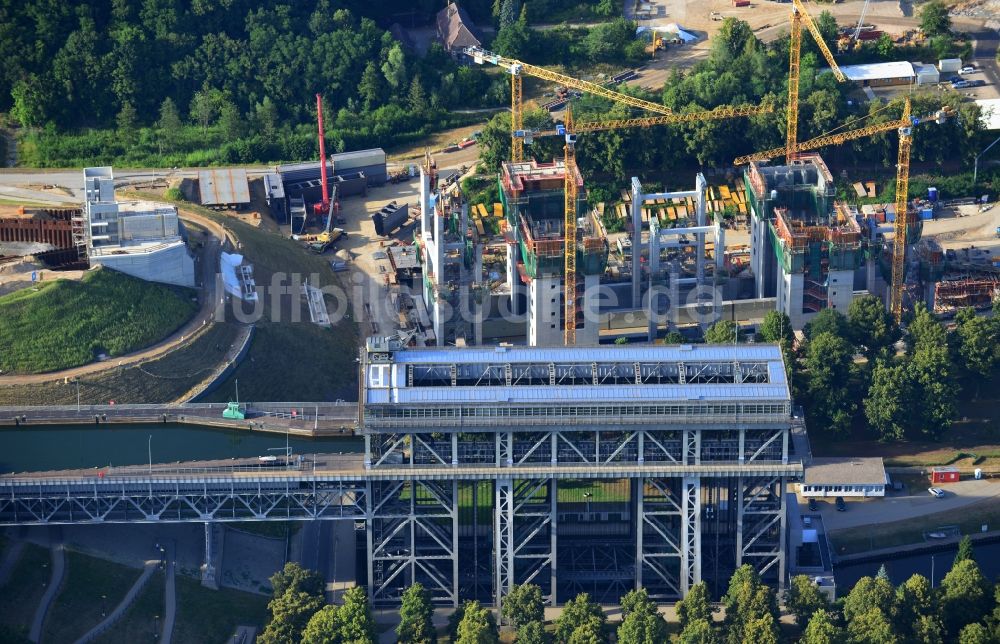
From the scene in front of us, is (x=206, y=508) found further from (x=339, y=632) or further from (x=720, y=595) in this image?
(x=720, y=595)

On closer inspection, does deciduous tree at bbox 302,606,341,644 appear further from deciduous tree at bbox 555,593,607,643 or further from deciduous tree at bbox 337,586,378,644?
deciduous tree at bbox 555,593,607,643

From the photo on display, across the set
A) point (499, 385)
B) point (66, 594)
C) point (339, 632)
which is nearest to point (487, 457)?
point (499, 385)

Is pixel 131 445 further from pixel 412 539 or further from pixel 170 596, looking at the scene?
pixel 412 539

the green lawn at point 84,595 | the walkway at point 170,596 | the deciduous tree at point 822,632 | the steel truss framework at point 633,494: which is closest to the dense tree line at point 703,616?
the deciduous tree at point 822,632

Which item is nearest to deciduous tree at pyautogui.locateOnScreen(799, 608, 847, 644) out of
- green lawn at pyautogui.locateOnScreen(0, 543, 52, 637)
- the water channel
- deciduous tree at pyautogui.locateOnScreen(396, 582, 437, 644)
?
the water channel

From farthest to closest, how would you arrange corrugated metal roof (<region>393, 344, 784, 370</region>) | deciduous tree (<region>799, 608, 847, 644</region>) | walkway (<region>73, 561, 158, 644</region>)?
1. corrugated metal roof (<region>393, 344, 784, 370</region>)
2. walkway (<region>73, 561, 158, 644</region>)
3. deciduous tree (<region>799, 608, 847, 644</region>)

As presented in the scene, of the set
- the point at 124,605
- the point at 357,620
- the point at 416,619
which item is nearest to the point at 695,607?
the point at 416,619
